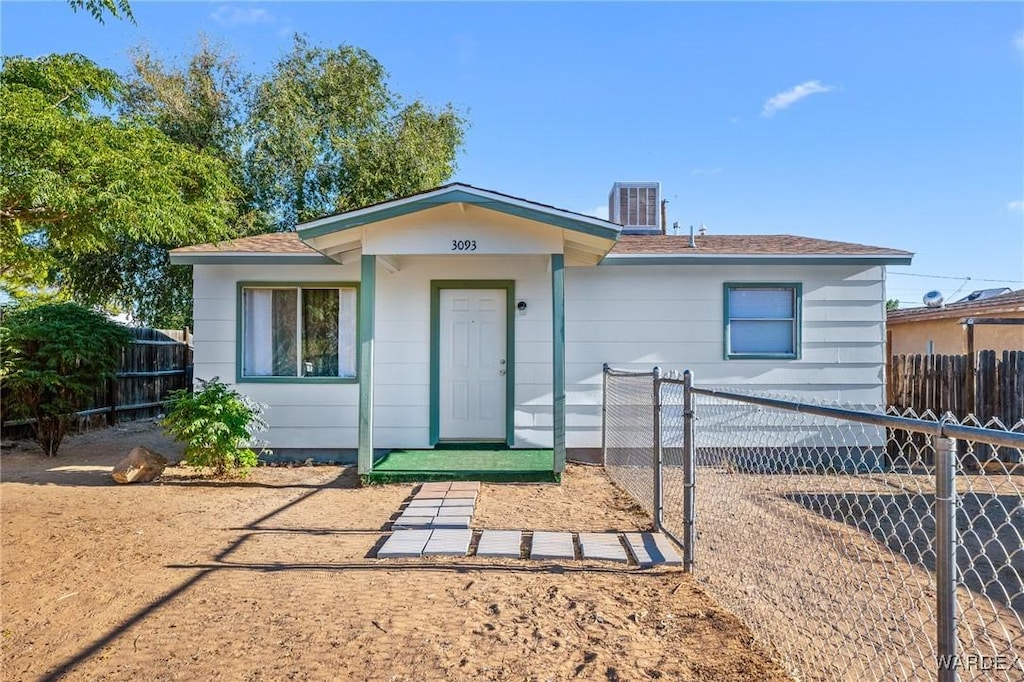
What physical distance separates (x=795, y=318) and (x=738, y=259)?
1192 millimetres

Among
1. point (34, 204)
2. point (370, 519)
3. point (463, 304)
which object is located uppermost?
point (34, 204)

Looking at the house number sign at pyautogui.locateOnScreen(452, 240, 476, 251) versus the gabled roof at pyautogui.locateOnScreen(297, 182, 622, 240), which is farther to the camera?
the house number sign at pyautogui.locateOnScreen(452, 240, 476, 251)

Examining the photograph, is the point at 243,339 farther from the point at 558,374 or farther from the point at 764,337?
the point at 764,337

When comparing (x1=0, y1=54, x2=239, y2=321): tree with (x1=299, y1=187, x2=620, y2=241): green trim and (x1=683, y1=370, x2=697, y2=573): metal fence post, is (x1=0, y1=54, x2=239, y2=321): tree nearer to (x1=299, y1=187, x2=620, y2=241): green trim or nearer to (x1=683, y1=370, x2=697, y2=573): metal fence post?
(x1=299, y1=187, x2=620, y2=241): green trim

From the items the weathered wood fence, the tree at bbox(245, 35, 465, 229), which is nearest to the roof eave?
the tree at bbox(245, 35, 465, 229)

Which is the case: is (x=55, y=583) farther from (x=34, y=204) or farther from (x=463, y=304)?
(x=463, y=304)

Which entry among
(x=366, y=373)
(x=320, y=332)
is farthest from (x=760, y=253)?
(x=320, y=332)

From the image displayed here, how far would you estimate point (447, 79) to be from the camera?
1673cm

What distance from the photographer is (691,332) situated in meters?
8.33

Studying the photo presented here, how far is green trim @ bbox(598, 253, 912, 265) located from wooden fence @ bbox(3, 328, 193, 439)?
338 inches

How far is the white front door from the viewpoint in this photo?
27.6 ft

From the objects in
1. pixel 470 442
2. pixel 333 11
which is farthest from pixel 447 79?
pixel 470 442

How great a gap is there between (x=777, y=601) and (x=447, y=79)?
16080mm

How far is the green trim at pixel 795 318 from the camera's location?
830 centimetres
